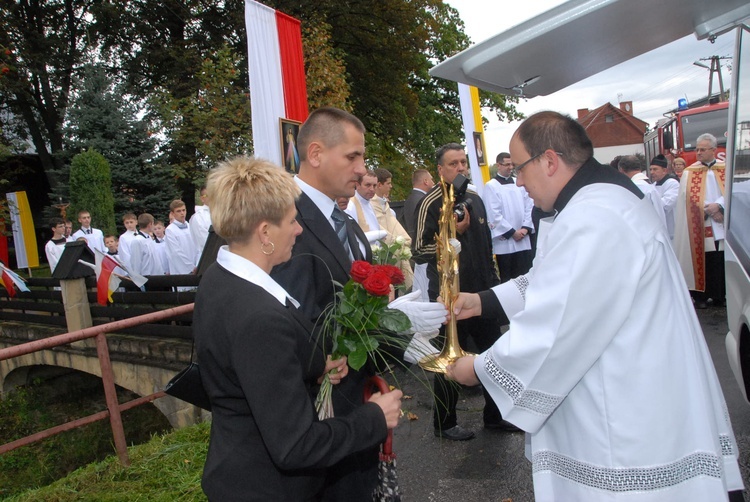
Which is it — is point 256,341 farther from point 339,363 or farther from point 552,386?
point 552,386

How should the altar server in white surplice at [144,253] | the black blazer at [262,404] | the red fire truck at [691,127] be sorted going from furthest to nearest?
the red fire truck at [691,127] → the altar server in white surplice at [144,253] → the black blazer at [262,404]

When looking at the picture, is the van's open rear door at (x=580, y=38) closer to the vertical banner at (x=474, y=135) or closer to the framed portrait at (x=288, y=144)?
the framed portrait at (x=288, y=144)

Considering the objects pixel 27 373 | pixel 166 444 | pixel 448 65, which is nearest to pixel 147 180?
pixel 27 373

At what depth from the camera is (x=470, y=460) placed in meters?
4.54

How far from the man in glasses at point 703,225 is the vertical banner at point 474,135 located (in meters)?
3.38

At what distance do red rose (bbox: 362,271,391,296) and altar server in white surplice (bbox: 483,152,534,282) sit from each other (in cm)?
635

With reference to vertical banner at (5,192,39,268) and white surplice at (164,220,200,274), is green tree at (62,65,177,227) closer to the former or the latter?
vertical banner at (5,192,39,268)

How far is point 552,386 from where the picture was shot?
6.75ft

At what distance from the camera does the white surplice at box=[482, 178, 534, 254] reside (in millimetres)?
8242

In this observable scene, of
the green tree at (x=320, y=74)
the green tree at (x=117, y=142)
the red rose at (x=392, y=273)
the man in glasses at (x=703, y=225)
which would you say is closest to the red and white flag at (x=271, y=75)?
the red rose at (x=392, y=273)

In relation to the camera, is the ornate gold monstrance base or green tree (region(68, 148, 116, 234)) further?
green tree (region(68, 148, 116, 234))

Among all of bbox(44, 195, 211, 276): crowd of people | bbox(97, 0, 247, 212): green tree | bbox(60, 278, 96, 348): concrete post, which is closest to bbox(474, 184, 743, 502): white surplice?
bbox(44, 195, 211, 276): crowd of people

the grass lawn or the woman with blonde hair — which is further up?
the woman with blonde hair

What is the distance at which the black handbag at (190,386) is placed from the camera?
2154mm
